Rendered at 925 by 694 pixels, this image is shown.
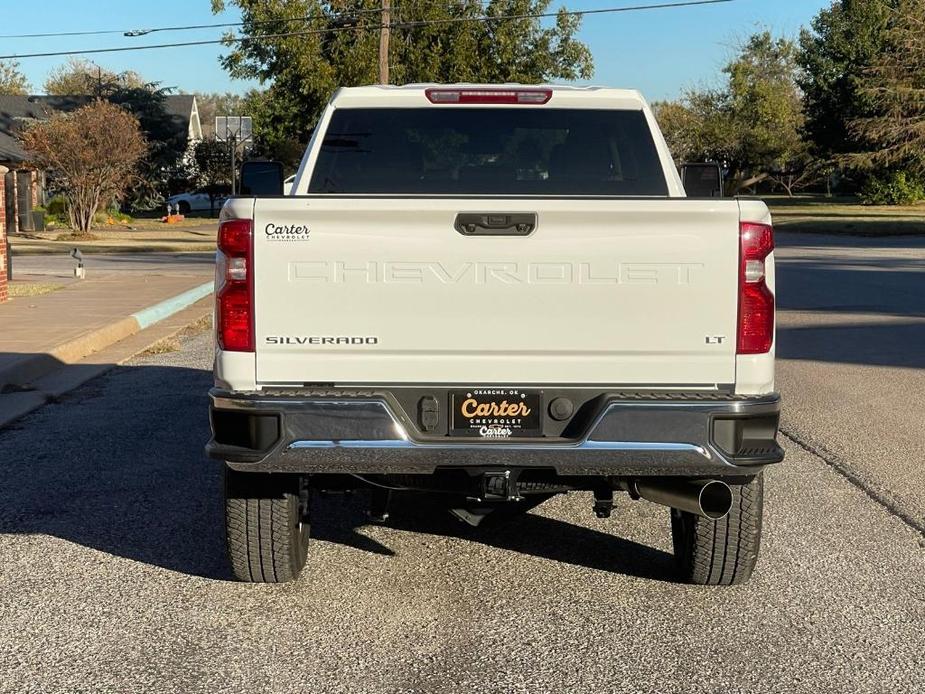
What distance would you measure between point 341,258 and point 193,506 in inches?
104

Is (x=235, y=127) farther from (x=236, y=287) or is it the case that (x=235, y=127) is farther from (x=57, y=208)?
(x=236, y=287)

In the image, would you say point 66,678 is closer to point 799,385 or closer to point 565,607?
point 565,607

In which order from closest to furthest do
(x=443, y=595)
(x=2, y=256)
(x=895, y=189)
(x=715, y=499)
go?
1. (x=715, y=499)
2. (x=443, y=595)
3. (x=2, y=256)
4. (x=895, y=189)

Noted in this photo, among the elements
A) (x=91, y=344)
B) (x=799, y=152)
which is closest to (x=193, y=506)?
(x=91, y=344)

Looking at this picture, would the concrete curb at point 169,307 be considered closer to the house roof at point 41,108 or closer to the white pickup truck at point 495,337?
the white pickup truck at point 495,337

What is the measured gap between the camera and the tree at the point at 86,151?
1476 inches

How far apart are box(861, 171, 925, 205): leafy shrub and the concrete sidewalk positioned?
151 feet

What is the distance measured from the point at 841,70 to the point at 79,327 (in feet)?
181

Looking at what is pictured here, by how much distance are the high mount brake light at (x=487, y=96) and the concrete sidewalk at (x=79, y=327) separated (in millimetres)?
4714

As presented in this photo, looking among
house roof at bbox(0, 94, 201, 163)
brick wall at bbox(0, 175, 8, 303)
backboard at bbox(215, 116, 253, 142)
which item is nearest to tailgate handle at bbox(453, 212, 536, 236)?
brick wall at bbox(0, 175, 8, 303)

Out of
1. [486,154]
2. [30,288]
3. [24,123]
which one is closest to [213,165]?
[24,123]

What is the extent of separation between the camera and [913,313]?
54.0 ft

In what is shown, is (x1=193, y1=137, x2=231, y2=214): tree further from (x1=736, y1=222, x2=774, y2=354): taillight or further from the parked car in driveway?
(x1=736, y1=222, x2=774, y2=354): taillight

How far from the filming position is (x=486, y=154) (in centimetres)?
628
